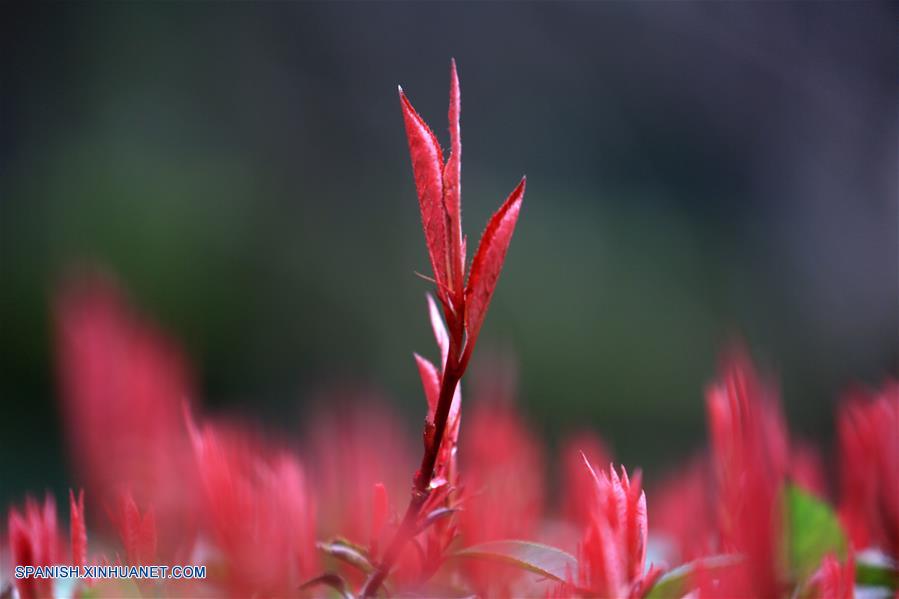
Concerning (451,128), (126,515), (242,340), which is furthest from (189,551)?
(242,340)

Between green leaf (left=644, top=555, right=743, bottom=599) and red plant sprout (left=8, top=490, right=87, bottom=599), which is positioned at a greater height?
red plant sprout (left=8, top=490, right=87, bottom=599)

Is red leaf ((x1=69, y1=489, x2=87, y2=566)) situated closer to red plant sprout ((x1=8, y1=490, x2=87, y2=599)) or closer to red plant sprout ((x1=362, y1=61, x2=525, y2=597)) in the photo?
red plant sprout ((x1=8, y1=490, x2=87, y2=599))

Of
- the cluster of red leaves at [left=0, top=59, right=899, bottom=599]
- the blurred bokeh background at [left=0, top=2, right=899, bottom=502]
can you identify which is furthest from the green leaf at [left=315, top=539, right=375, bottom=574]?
the blurred bokeh background at [left=0, top=2, right=899, bottom=502]

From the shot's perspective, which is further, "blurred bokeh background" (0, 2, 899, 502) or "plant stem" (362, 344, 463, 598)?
"blurred bokeh background" (0, 2, 899, 502)

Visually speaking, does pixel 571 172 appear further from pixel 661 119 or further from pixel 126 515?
pixel 126 515

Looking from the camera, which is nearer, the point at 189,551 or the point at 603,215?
the point at 189,551

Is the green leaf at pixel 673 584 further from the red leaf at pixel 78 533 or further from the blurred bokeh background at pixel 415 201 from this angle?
the blurred bokeh background at pixel 415 201

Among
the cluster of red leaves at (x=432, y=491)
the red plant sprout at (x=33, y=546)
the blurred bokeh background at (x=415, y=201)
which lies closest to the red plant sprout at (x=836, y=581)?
the cluster of red leaves at (x=432, y=491)

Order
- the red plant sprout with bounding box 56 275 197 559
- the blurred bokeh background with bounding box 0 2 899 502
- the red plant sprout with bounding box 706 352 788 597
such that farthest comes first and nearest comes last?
the blurred bokeh background with bounding box 0 2 899 502 → the red plant sprout with bounding box 56 275 197 559 → the red plant sprout with bounding box 706 352 788 597
